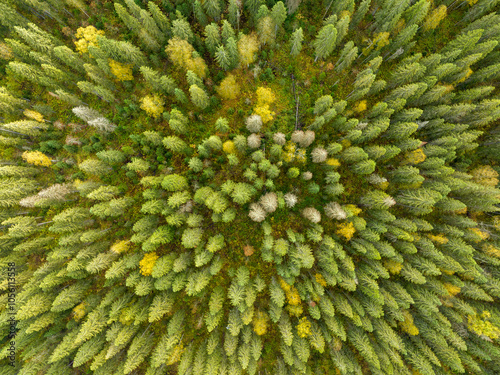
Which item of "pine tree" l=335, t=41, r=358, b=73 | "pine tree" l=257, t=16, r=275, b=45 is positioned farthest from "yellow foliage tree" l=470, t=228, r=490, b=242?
"pine tree" l=257, t=16, r=275, b=45

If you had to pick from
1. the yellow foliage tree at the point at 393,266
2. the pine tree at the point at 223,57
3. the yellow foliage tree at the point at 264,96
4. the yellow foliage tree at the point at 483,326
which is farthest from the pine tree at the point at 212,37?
the yellow foliage tree at the point at 483,326

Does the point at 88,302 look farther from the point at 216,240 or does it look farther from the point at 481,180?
the point at 481,180

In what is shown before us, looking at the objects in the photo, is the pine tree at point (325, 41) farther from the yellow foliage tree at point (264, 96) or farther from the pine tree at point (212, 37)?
the pine tree at point (212, 37)

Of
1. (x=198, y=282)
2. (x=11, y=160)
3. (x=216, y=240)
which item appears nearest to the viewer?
(x=198, y=282)

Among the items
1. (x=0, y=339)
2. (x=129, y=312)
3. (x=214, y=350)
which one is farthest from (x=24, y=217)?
(x=214, y=350)

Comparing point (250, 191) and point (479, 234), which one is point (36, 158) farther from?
point (479, 234)

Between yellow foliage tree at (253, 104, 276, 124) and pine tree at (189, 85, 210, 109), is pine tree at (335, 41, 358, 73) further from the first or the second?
pine tree at (189, 85, 210, 109)

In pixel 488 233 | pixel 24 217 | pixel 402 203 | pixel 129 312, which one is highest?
pixel 24 217
